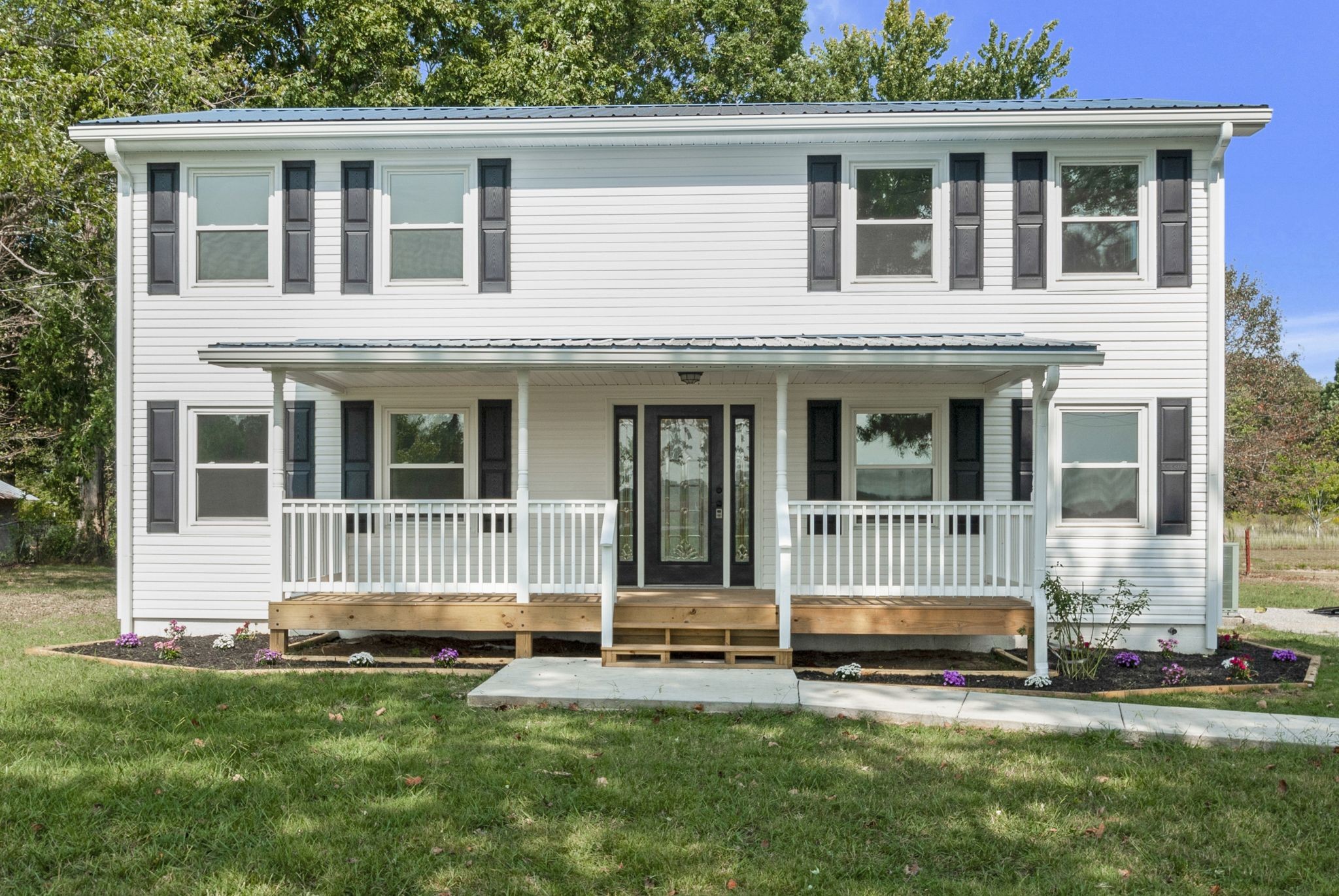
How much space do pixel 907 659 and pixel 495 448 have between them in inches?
185

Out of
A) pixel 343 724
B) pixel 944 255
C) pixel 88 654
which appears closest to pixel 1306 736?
pixel 944 255

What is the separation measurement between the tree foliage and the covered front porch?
282 inches

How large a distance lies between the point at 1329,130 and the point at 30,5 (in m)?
50.9

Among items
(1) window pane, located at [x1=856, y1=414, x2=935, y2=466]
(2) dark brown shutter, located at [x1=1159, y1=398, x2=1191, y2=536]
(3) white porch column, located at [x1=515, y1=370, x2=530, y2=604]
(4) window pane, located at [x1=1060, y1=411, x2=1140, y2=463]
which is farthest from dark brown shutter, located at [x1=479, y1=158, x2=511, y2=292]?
(2) dark brown shutter, located at [x1=1159, y1=398, x2=1191, y2=536]

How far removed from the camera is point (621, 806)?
4277 millimetres

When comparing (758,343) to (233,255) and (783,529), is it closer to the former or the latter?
(783,529)

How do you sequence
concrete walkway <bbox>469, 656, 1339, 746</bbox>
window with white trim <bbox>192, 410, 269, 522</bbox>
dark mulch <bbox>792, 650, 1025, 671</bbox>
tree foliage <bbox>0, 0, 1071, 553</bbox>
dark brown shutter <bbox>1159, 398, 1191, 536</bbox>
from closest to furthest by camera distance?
concrete walkway <bbox>469, 656, 1339, 746</bbox> < dark mulch <bbox>792, 650, 1025, 671</bbox> < dark brown shutter <bbox>1159, 398, 1191, 536</bbox> < window with white trim <bbox>192, 410, 269, 522</bbox> < tree foliage <bbox>0, 0, 1071, 553</bbox>

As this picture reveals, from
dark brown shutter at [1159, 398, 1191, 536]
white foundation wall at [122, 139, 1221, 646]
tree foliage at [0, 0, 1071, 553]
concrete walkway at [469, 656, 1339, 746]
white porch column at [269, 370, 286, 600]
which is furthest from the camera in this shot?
tree foliage at [0, 0, 1071, 553]

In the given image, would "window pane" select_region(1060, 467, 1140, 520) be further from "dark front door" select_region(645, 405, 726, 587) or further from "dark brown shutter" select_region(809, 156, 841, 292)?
"dark front door" select_region(645, 405, 726, 587)

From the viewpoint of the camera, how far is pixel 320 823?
13.2 ft

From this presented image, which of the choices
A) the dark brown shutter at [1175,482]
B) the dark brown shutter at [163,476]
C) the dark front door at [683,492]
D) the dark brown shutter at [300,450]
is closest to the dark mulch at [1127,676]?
the dark brown shutter at [1175,482]

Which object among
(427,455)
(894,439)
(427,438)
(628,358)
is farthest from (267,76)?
(894,439)

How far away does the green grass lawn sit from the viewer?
11.8 ft

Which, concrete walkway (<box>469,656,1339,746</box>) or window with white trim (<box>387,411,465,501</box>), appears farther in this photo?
window with white trim (<box>387,411,465,501</box>)
